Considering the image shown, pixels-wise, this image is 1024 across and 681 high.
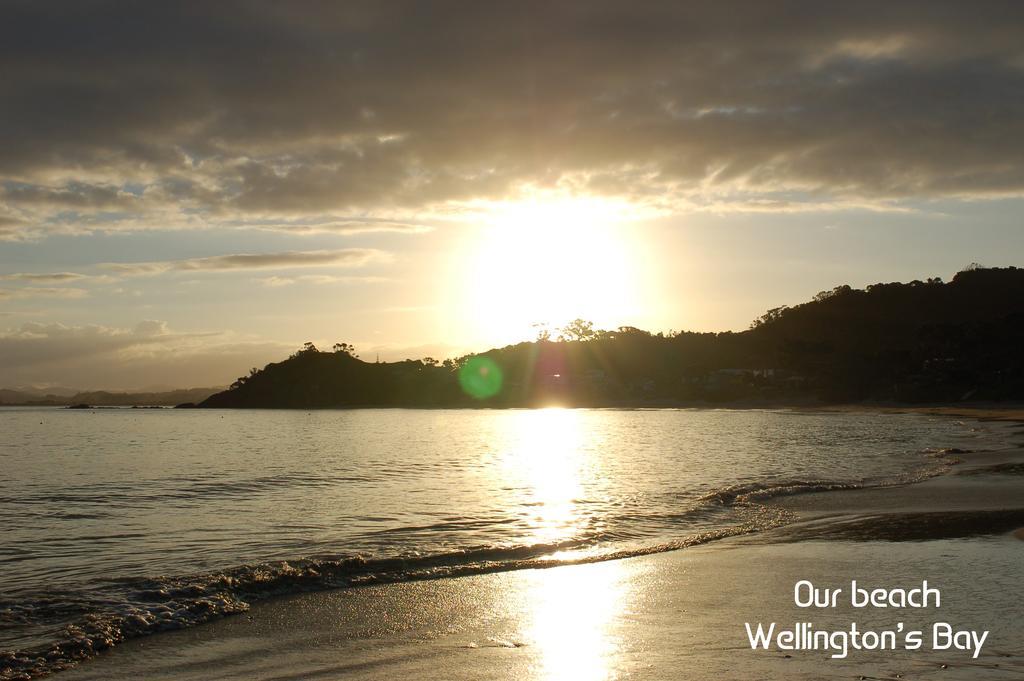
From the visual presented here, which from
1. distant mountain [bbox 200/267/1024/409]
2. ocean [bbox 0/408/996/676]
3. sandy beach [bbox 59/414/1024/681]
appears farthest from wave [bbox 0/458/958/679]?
distant mountain [bbox 200/267/1024/409]

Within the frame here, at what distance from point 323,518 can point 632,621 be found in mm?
11752

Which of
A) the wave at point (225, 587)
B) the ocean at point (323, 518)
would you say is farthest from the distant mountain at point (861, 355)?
the wave at point (225, 587)

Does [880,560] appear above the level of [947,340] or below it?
below

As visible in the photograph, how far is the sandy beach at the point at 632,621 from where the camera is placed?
761 centimetres

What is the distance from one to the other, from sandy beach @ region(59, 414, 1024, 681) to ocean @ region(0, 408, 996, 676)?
3.40 feet

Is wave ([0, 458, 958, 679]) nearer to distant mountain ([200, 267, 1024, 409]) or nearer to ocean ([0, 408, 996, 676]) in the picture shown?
ocean ([0, 408, 996, 676])

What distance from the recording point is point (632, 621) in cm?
942

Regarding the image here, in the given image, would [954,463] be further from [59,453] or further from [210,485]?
[59,453]

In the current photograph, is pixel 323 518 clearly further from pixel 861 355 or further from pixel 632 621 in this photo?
pixel 861 355

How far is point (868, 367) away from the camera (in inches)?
5049

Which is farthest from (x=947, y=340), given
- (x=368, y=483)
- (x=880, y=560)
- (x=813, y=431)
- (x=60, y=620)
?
(x=60, y=620)

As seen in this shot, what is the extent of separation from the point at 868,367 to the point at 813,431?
76113 mm

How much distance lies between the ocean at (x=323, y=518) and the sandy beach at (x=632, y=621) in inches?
40.8

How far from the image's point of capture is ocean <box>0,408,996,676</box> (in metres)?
11.3
